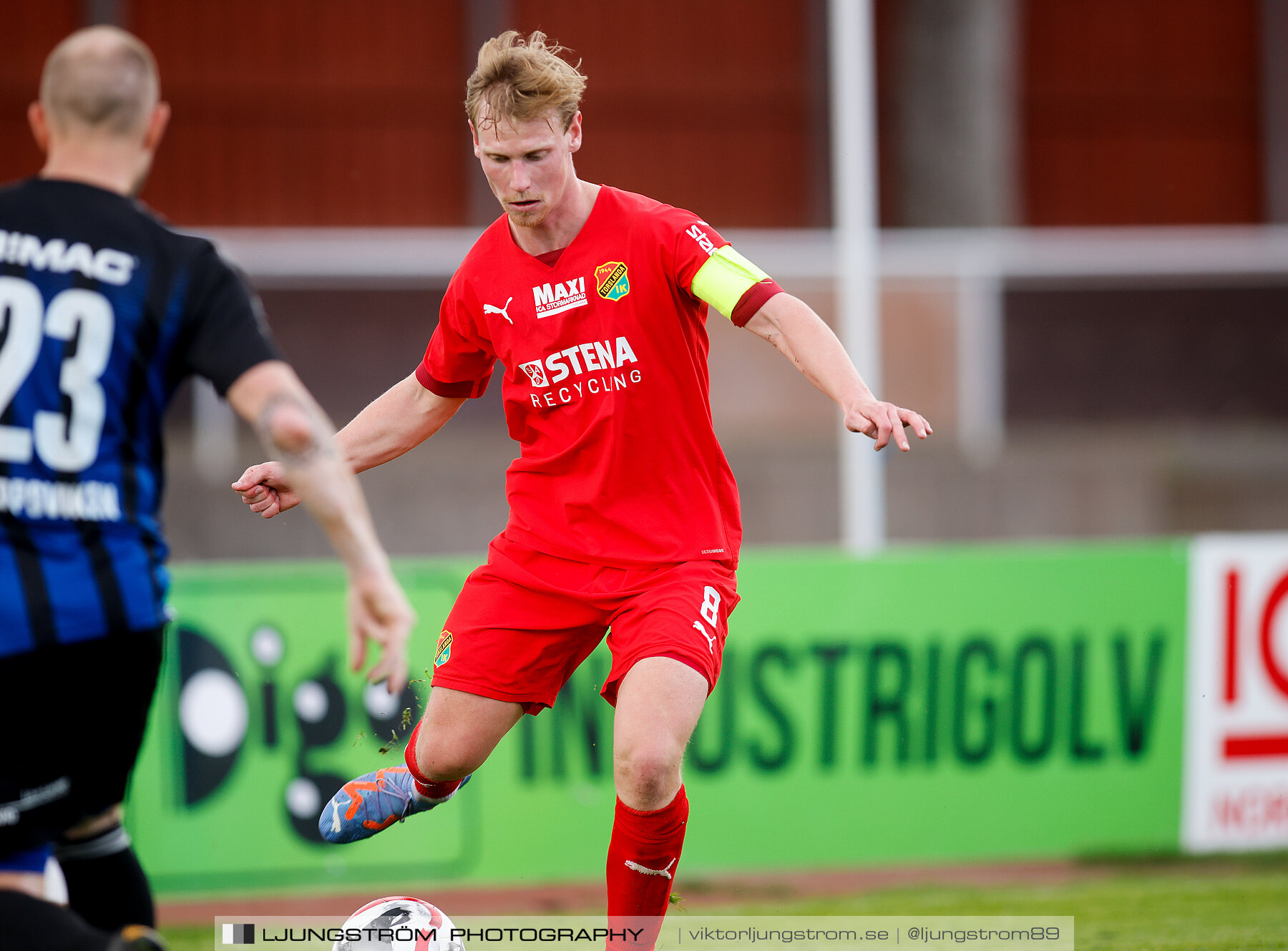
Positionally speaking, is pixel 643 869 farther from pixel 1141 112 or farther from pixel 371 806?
pixel 1141 112

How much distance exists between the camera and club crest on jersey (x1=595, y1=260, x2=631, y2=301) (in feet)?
12.1

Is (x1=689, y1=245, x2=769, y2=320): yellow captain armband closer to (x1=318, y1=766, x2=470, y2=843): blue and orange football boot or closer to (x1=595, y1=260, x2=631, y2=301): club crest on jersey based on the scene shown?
(x1=595, y1=260, x2=631, y2=301): club crest on jersey

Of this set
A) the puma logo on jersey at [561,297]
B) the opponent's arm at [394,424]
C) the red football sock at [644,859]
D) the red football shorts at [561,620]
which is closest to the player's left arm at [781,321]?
the puma logo on jersey at [561,297]

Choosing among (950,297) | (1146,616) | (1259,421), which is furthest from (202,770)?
(1259,421)

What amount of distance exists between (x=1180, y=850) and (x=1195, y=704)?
71cm

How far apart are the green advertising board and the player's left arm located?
126 inches

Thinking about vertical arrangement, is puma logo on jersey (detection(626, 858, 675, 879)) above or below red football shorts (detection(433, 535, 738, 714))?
below

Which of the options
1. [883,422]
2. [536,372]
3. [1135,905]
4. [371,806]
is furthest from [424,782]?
[1135,905]

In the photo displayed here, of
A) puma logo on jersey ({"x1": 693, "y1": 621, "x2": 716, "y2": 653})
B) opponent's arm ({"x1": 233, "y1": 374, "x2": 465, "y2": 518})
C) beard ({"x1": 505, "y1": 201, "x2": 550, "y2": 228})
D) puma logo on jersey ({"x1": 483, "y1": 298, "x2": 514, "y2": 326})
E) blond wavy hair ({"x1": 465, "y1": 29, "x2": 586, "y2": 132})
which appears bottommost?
puma logo on jersey ({"x1": 693, "y1": 621, "x2": 716, "y2": 653})

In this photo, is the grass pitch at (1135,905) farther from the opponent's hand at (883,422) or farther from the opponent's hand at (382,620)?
the opponent's hand at (382,620)

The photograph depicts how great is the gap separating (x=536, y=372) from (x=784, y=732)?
11.2 ft

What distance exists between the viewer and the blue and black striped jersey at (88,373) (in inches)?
103

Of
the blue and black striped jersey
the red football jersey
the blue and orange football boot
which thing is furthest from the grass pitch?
the blue and black striped jersey

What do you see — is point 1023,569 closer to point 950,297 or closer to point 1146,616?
point 1146,616
